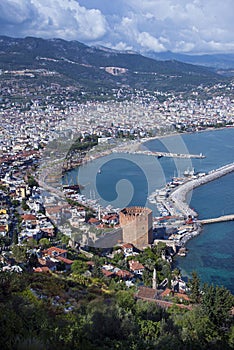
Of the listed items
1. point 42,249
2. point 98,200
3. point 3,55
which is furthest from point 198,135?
point 3,55

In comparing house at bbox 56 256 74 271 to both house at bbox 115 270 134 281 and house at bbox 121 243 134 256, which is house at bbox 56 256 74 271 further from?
house at bbox 121 243 134 256

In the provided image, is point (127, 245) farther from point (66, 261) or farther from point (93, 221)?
point (93, 221)

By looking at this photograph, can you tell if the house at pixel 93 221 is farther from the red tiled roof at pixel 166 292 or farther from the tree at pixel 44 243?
the red tiled roof at pixel 166 292

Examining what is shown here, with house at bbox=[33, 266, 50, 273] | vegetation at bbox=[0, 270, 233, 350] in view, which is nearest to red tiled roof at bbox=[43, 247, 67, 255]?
house at bbox=[33, 266, 50, 273]

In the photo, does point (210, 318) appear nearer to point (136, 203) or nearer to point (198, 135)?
point (136, 203)

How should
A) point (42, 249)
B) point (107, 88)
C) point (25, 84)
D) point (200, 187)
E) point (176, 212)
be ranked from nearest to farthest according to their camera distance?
point (42, 249), point (176, 212), point (200, 187), point (25, 84), point (107, 88)

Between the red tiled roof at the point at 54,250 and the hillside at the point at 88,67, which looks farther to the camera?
the hillside at the point at 88,67

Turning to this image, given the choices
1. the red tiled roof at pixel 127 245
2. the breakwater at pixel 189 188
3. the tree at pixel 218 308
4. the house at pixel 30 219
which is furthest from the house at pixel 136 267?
the breakwater at pixel 189 188

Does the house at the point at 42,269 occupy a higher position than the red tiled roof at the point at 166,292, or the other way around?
the house at the point at 42,269
